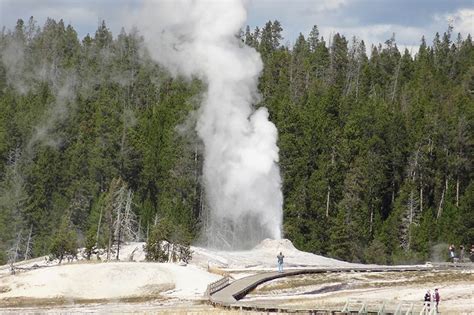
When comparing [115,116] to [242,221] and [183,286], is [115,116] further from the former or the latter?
[183,286]

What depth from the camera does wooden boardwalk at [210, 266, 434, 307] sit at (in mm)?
47000

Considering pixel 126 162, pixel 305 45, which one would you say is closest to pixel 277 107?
pixel 126 162

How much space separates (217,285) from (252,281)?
3.56 metres

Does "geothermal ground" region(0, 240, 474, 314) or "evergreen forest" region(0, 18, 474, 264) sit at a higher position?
"evergreen forest" region(0, 18, 474, 264)

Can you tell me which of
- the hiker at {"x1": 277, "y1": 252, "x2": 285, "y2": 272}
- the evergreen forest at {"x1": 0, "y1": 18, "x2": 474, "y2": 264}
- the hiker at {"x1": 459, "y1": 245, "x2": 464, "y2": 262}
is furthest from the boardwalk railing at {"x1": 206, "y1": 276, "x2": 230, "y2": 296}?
the hiker at {"x1": 459, "y1": 245, "x2": 464, "y2": 262}

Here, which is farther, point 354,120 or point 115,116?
point 115,116

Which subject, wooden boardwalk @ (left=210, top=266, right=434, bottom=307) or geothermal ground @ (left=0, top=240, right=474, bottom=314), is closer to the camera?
wooden boardwalk @ (left=210, top=266, right=434, bottom=307)

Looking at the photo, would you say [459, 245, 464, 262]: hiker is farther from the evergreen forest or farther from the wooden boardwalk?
the wooden boardwalk

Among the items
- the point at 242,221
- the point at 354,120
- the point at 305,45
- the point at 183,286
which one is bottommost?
the point at 183,286

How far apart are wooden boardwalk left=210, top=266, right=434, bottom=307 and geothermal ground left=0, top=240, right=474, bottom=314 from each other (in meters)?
0.56

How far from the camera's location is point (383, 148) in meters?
→ 100

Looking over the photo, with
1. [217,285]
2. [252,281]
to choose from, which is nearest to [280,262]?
[252,281]

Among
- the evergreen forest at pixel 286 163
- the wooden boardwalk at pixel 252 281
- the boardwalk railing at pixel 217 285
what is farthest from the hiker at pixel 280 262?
the evergreen forest at pixel 286 163

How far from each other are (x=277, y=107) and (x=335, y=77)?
1166 inches
